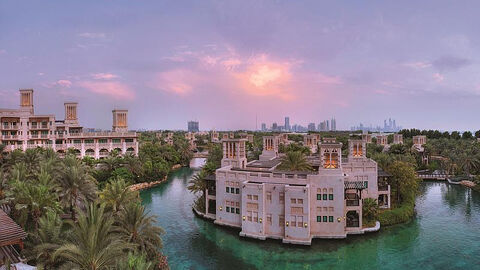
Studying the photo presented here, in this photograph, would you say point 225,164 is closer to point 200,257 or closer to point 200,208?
point 200,208

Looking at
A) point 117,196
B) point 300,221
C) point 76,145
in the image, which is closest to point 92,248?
point 117,196

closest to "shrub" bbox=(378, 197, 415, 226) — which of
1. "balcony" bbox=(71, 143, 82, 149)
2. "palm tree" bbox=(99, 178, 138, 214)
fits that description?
"palm tree" bbox=(99, 178, 138, 214)

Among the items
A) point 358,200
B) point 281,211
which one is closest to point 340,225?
point 358,200

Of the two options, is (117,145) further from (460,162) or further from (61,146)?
(460,162)

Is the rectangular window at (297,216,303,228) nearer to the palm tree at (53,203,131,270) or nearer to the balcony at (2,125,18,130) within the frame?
the palm tree at (53,203,131,270)

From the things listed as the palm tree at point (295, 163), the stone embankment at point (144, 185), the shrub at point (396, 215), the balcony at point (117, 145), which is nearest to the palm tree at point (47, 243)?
the palm tree at point (295, 163)
